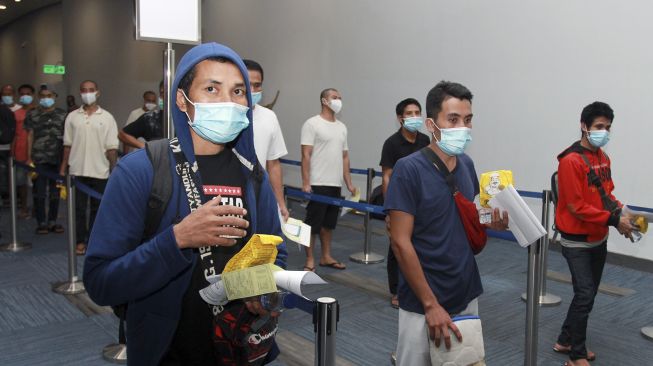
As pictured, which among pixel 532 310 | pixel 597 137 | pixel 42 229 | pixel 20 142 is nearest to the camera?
pixel 532 310

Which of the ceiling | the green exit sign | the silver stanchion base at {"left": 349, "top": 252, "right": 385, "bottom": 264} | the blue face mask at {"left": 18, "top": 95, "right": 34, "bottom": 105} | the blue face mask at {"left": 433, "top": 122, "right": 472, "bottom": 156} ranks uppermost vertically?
the ceiling

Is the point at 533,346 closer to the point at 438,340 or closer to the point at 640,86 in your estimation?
the point at 438,340

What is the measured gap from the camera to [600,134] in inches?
146

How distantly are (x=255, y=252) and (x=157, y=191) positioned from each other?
12.3 inches

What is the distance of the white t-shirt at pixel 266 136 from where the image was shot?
3.97 metres

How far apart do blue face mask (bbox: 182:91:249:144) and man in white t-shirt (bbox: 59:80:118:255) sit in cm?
506

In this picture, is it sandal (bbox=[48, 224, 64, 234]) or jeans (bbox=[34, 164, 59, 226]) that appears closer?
jeans (bbox=[34, 164, 59, 226])

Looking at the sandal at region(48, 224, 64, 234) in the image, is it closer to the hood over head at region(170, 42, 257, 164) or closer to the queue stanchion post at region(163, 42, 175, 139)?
the queue stanchion post at region(163, 42, 175, 139)

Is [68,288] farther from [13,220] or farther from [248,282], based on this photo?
[248,282]

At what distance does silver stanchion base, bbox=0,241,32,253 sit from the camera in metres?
6.63

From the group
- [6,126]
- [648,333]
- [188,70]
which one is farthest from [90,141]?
[648,333]

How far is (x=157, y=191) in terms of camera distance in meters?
1.41

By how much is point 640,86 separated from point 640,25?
627 millimetres

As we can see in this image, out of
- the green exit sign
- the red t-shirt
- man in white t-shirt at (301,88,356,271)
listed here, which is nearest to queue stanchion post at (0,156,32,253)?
the red t-shirt
